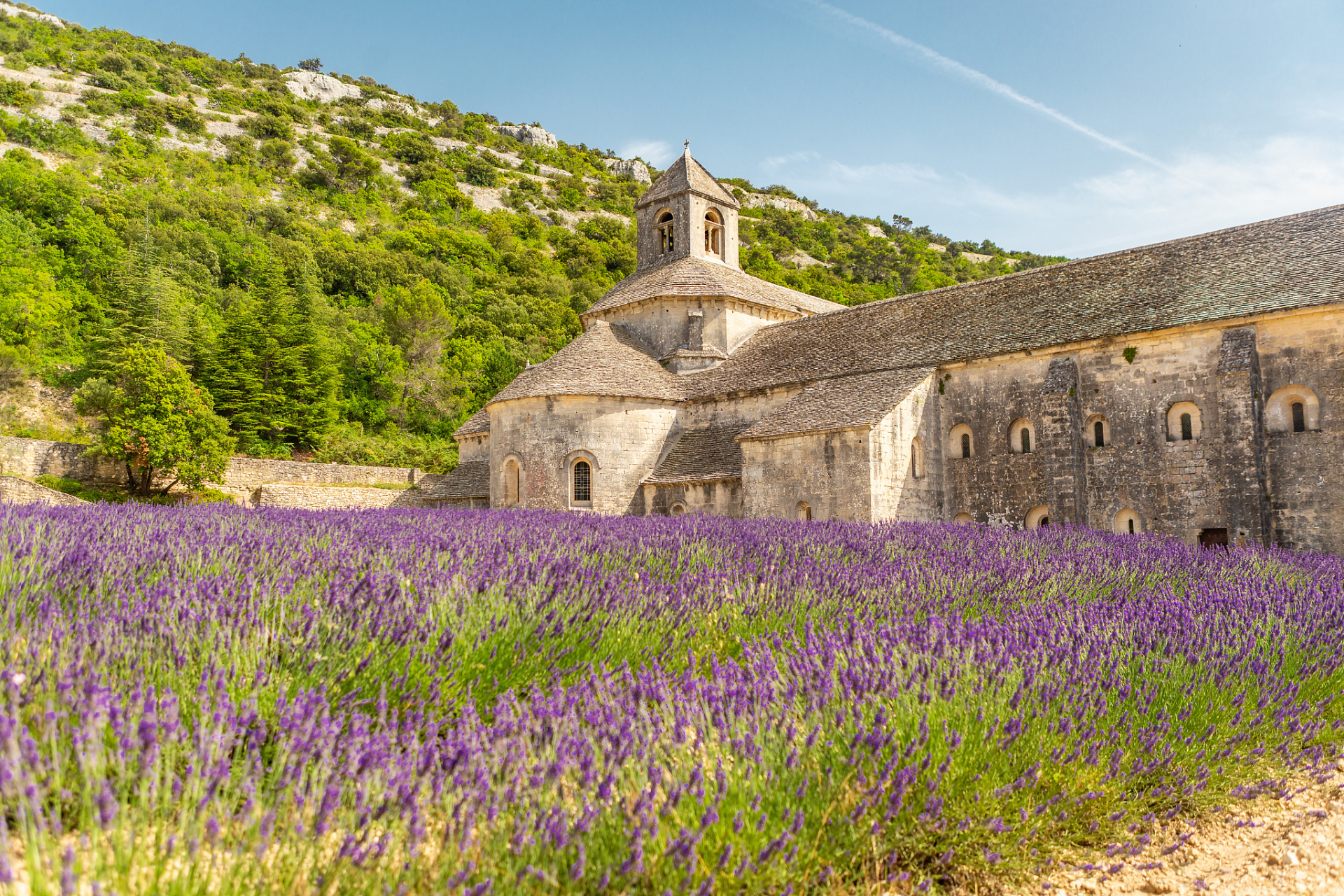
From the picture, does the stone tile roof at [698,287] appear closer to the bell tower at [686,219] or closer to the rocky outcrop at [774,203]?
the bell tower at [686,219]

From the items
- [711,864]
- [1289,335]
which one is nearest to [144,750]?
[711,864]

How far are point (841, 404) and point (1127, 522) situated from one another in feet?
20.8

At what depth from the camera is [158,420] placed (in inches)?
945

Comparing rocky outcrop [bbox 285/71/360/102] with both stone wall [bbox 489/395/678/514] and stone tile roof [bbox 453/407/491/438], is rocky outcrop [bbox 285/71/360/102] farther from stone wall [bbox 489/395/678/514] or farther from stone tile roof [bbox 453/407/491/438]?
stone wall [bbox 489/395/678/514]

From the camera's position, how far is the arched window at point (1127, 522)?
1506cm

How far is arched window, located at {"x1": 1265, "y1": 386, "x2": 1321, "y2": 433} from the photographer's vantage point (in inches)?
535

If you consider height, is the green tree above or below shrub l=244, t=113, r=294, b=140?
below

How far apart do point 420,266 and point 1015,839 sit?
54.5 m

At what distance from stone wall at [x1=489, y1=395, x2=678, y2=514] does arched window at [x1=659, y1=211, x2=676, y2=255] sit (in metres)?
9.44

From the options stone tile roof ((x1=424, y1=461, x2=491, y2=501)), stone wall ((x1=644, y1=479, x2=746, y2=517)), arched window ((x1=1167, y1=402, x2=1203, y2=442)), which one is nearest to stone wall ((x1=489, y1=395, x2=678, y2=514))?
stone wall ((x1=644, y1=479, x2=746, y2=517))

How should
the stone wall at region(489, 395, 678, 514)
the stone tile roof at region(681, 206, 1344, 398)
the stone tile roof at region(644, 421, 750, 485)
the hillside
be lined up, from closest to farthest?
1. the stone tile roof at region(681, 206, 1344, 398)
2. the stone tile roof at region(644, 421, 750, 485)
3. the stone wall at region(489, 395, 678, 514)
4. the hillside

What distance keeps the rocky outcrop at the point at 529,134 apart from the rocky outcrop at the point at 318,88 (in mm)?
18719

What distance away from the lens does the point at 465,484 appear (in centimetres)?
2534

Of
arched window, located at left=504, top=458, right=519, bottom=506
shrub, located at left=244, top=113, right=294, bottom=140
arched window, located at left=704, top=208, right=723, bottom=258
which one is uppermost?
shrub, located at left=244, top=113, right=294, bottom=140
